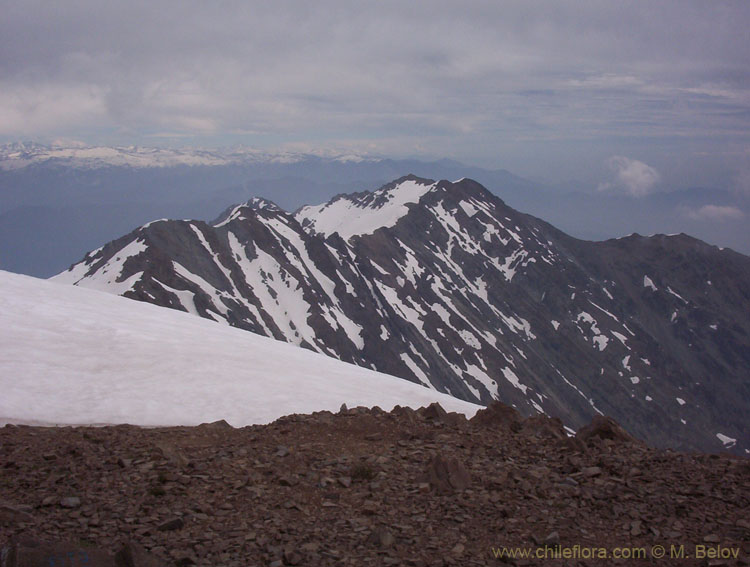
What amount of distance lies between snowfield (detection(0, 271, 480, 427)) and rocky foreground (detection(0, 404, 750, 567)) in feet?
9.85

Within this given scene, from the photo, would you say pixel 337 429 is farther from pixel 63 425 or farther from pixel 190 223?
pixel 190 223

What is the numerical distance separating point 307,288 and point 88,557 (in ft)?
495

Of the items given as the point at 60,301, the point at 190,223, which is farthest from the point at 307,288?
the point at 60,301

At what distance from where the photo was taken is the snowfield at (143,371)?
15008 mm

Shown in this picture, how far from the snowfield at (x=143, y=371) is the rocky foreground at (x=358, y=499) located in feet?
9.85

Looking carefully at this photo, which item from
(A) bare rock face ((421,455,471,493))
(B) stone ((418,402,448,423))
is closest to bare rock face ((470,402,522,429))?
(B) stone ((418,402,448,423))

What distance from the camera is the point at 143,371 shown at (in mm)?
17750

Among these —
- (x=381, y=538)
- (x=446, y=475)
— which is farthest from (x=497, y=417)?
(x=381, y=538)

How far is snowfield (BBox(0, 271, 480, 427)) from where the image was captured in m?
15.0

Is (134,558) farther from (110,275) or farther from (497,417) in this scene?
(110,275)

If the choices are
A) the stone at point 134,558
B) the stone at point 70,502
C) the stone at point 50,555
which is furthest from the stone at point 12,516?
the stone at point 134,558

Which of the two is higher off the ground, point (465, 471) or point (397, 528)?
point (465, 471)

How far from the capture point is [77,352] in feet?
59.5

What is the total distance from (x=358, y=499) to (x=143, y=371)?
11.5 metres
